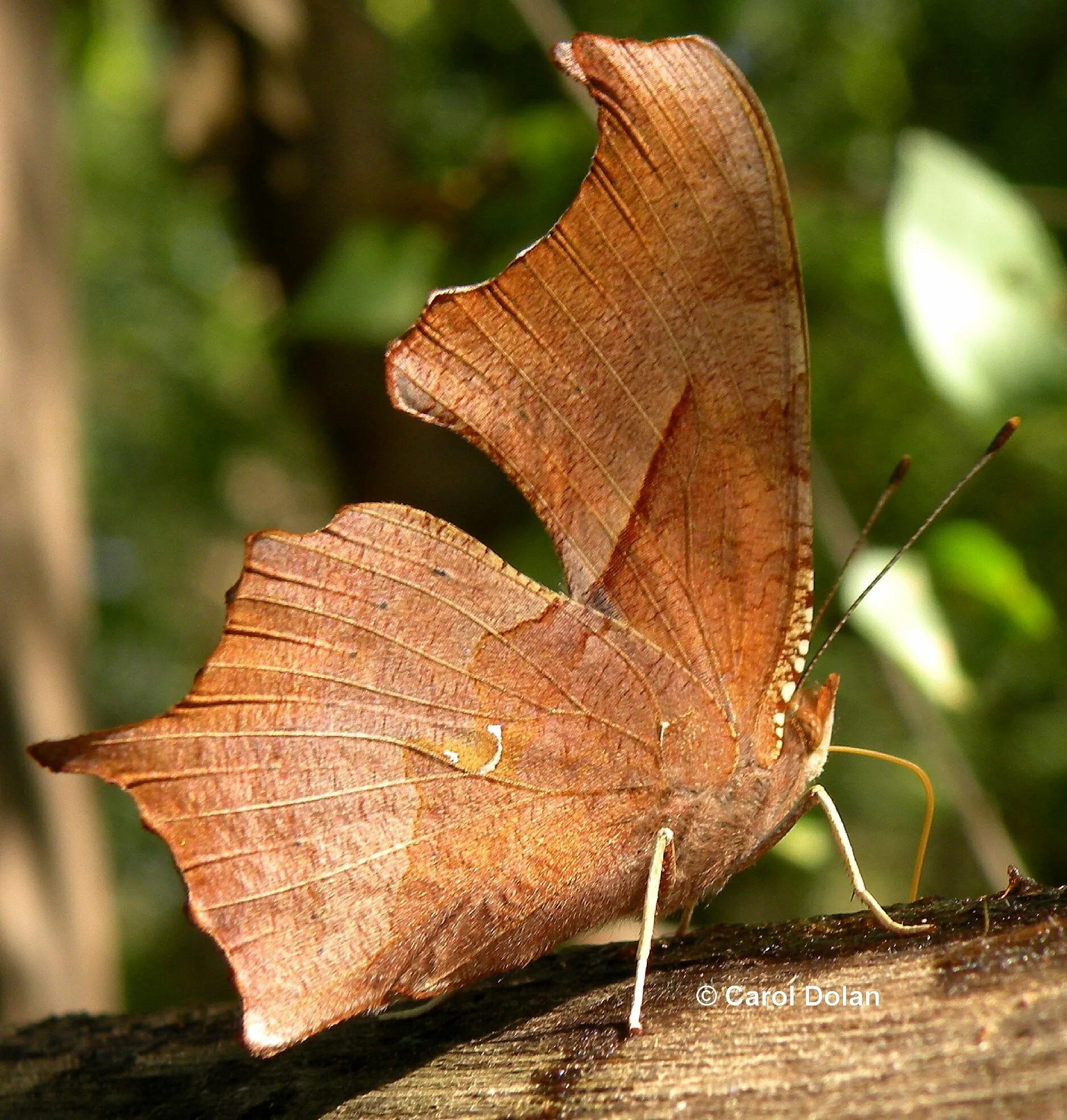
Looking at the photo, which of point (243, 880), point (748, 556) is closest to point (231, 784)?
point (243, 880)

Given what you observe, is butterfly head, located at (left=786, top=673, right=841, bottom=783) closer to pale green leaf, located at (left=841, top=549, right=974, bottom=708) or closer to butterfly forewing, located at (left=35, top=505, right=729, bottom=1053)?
butterfly forewing, located at (left=35, top=505, right=729, bottom=1053)

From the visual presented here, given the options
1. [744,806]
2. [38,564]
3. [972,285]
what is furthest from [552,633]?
[38,564]

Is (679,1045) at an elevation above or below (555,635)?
below

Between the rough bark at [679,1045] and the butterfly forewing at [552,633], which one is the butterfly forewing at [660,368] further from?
the rough bark at [679,1045]

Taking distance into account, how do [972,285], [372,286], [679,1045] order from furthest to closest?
[372,286], [972,285], [679,1045]

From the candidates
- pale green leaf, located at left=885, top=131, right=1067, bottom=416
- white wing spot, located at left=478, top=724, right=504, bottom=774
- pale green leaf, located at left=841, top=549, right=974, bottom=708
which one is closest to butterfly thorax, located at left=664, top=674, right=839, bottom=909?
white wing spot, located at left=478, top=724, right=504, bottom=774

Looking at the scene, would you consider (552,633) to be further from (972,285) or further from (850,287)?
(850,287)

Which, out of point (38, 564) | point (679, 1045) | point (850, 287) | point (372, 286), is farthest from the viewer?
point (850, 287)
